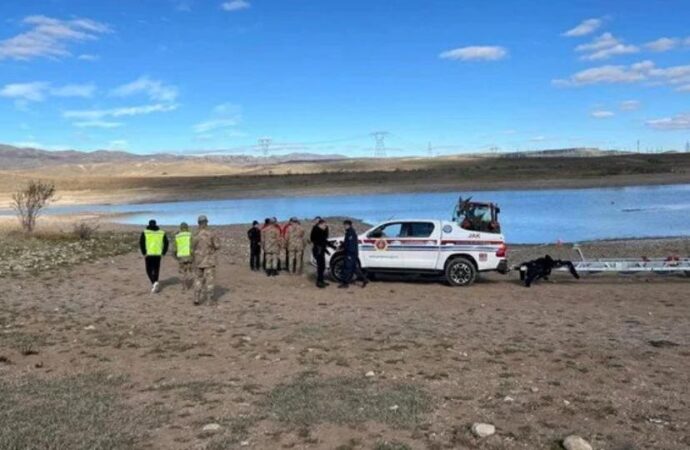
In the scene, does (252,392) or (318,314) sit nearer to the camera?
(252,392)

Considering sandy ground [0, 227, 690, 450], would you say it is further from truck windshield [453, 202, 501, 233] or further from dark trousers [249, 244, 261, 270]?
truck windshield [453, 202, 501, 233]

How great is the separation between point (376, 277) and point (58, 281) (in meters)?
7.67

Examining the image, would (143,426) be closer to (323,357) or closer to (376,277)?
(323,357)

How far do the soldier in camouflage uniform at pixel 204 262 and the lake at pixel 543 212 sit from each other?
19.2 meters

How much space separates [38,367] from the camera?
9.05 metres

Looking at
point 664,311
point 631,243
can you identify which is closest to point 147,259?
point 664,311

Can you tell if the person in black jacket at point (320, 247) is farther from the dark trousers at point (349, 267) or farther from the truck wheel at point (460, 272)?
the truck wheel at point (460, 272)

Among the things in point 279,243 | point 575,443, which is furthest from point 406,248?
point 575,443

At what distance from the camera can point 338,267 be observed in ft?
56.4

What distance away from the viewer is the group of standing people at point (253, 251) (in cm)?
1403

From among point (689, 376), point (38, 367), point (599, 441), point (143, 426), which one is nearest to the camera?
point (599, 441)

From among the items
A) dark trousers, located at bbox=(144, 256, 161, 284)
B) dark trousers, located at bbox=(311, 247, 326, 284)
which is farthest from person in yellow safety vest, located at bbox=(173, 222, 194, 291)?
dark trousers, located at bbox=(311, 247, 326, 284)

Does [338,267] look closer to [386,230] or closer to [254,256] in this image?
[386,230]

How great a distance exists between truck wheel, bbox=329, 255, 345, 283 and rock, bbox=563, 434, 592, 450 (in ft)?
36.8
